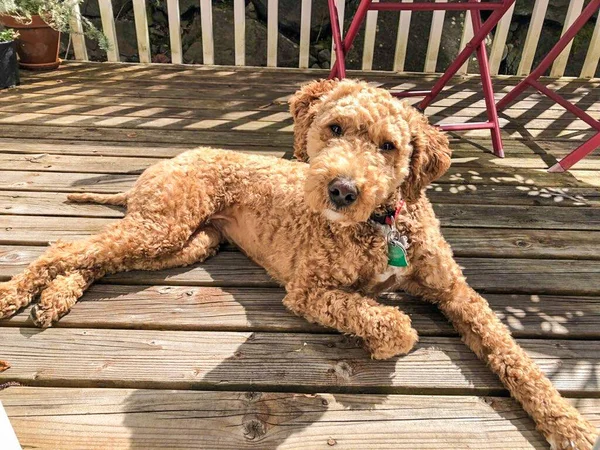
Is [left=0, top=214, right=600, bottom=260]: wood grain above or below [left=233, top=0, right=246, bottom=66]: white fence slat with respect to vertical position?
below

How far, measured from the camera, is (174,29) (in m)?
5.05

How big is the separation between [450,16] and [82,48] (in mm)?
4492

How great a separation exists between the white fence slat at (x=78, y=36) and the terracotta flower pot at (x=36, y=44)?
10.2 inches

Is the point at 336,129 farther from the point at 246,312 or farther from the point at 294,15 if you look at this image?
the point at 294,15

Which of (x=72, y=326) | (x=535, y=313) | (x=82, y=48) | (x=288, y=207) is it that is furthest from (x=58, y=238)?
(x=82, y=48)

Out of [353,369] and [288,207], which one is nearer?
[353,369]

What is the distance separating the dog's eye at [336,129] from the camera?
1.74 metres

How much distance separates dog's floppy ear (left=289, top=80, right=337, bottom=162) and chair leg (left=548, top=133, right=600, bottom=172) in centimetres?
215

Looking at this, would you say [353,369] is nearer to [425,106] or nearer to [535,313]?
[535,313]

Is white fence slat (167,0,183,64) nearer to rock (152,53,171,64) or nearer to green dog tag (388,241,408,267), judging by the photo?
rock (152,53,171,64)

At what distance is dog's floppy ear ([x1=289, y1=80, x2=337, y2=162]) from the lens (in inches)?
75.4

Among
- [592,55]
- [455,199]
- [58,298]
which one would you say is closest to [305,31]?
[455,199]

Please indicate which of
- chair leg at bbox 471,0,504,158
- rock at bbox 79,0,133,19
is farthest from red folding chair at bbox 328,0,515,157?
rock at bbox 79,0,133,19

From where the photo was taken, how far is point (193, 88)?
15.1 ft
